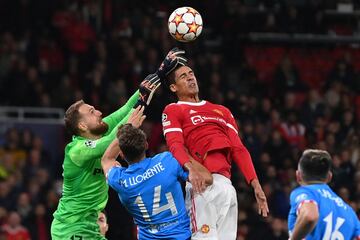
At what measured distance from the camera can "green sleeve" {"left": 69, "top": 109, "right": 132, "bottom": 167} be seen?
361 inches

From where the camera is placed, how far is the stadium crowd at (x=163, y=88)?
1545 centimetres

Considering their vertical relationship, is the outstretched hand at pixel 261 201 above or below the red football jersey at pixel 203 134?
below

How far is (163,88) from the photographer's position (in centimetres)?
1703

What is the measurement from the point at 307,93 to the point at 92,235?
35.5 ft

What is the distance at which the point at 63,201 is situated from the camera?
9.74 metres

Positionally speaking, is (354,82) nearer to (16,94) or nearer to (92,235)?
(16,94)

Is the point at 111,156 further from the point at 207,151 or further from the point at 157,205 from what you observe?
the point at 207,151

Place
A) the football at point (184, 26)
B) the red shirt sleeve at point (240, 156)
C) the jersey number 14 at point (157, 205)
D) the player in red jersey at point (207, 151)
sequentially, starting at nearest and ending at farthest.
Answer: the jersey number 14 at point (157, 205) → the player in red jersey at point (207, 151) → the red shirt sleeve at point (240, 156) → the football at point (184, 26)

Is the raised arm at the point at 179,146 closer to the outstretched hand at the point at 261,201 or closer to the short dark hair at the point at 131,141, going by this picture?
the short dark hair at the point at 131,141

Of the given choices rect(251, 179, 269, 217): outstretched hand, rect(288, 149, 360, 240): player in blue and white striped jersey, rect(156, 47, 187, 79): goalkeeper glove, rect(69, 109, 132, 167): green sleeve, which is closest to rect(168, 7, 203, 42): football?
rect(156, 47, 187, 79): goalkeeper glove

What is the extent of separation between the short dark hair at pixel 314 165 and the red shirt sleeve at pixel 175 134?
4.02 feet

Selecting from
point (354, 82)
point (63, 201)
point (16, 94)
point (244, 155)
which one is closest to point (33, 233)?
point (16, 94)

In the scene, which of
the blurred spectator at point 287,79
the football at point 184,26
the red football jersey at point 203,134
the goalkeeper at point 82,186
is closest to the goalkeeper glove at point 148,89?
the goalkeeper at point 82,186

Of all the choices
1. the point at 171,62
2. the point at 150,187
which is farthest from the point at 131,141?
the point at 171,62
